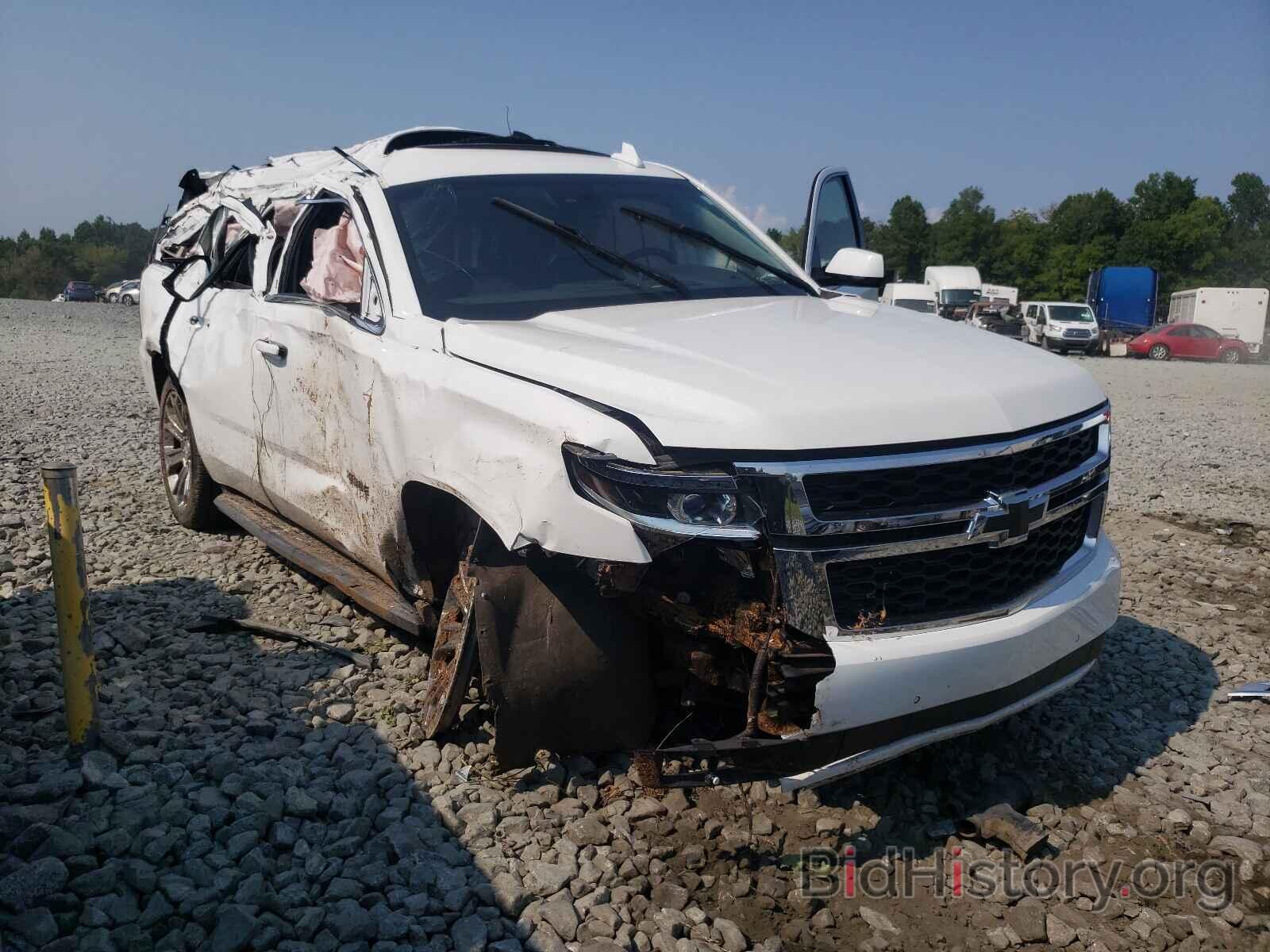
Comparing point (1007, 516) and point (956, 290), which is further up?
point (956, 290)

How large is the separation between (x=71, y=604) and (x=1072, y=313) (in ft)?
118

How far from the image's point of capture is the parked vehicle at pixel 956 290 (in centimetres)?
4006

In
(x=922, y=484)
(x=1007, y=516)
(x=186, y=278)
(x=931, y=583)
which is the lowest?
(x=931, y=583)

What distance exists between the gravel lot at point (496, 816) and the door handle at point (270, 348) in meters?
1.21

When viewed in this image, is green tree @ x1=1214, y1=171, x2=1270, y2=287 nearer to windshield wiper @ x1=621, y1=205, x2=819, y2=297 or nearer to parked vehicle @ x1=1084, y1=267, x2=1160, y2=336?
parked vehicle @ x1=1084, y1=267, x2=1160, y2=336

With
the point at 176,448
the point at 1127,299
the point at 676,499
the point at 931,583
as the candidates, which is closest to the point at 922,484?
the point at 931,583

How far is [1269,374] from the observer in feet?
83.1

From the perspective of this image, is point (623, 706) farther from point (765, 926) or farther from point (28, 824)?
point (28, 824)

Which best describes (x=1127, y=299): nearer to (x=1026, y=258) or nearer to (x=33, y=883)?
(x=1026, y=258)

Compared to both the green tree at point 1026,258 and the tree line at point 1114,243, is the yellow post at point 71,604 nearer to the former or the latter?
the tree line at point 1114,243

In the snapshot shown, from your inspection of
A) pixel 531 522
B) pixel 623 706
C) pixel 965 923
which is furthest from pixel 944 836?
pixel 531 522

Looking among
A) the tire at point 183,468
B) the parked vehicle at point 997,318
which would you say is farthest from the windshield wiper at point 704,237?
the parked vehicle at point 997,318

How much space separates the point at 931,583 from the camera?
2830mm

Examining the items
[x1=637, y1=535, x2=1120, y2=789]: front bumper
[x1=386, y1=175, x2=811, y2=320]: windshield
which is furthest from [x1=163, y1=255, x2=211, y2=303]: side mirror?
[x1=637, y1=535, x2=1120, y2=789]: front bumper
